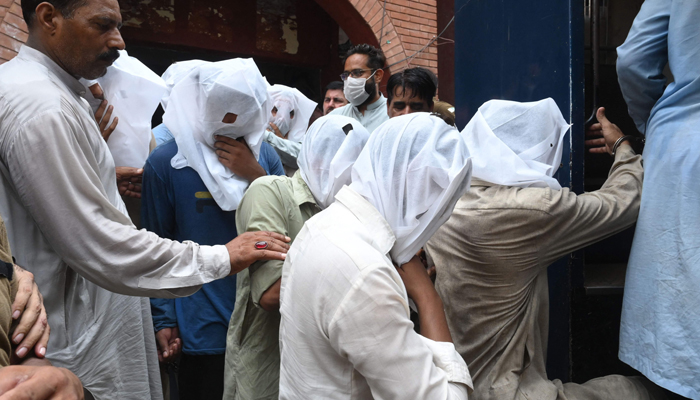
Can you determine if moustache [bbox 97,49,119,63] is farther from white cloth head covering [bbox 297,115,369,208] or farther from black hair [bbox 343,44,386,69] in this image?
A: black hair [bbox 343,44,386,69]

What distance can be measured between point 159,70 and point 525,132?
613 cm

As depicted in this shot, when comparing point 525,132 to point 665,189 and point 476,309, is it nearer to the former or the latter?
point 665,189

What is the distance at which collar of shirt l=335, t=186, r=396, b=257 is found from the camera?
4.63 ft

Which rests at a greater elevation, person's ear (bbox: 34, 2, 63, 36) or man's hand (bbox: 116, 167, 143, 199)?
person's ear (bbox: 34, 2, 63, 36)

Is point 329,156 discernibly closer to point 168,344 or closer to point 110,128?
point 168,344

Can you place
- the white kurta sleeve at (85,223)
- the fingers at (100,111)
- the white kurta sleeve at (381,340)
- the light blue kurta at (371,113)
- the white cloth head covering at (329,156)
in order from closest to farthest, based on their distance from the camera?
the white kurta sleeve at (381,340) → the white kurta sleeve at (85,223) → the white cloth head covering at (329,156) → the fingers at (100,111) → the light blue kurta at (371,113)

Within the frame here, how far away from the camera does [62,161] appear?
169 cm

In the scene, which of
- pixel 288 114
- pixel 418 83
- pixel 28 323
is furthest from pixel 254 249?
pixel 288 114

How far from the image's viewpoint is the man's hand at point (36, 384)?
0.79 meters

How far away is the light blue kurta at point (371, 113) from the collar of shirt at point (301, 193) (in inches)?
84.4

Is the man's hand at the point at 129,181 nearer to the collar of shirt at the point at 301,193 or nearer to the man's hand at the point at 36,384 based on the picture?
the collar of shirt at the point at 301,193

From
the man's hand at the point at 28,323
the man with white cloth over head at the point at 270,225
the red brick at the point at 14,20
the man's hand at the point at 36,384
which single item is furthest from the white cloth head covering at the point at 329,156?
the red brick at the point at 14,20

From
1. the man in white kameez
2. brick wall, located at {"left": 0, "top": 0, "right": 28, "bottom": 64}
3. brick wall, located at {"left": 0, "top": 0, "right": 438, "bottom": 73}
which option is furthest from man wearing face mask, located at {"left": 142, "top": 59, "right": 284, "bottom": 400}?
brick wall, located at {"left": 0, "top": 0, "right": 438, "bottom": 73}

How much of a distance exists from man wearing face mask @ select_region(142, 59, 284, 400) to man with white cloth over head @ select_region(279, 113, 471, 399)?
0.92 m
